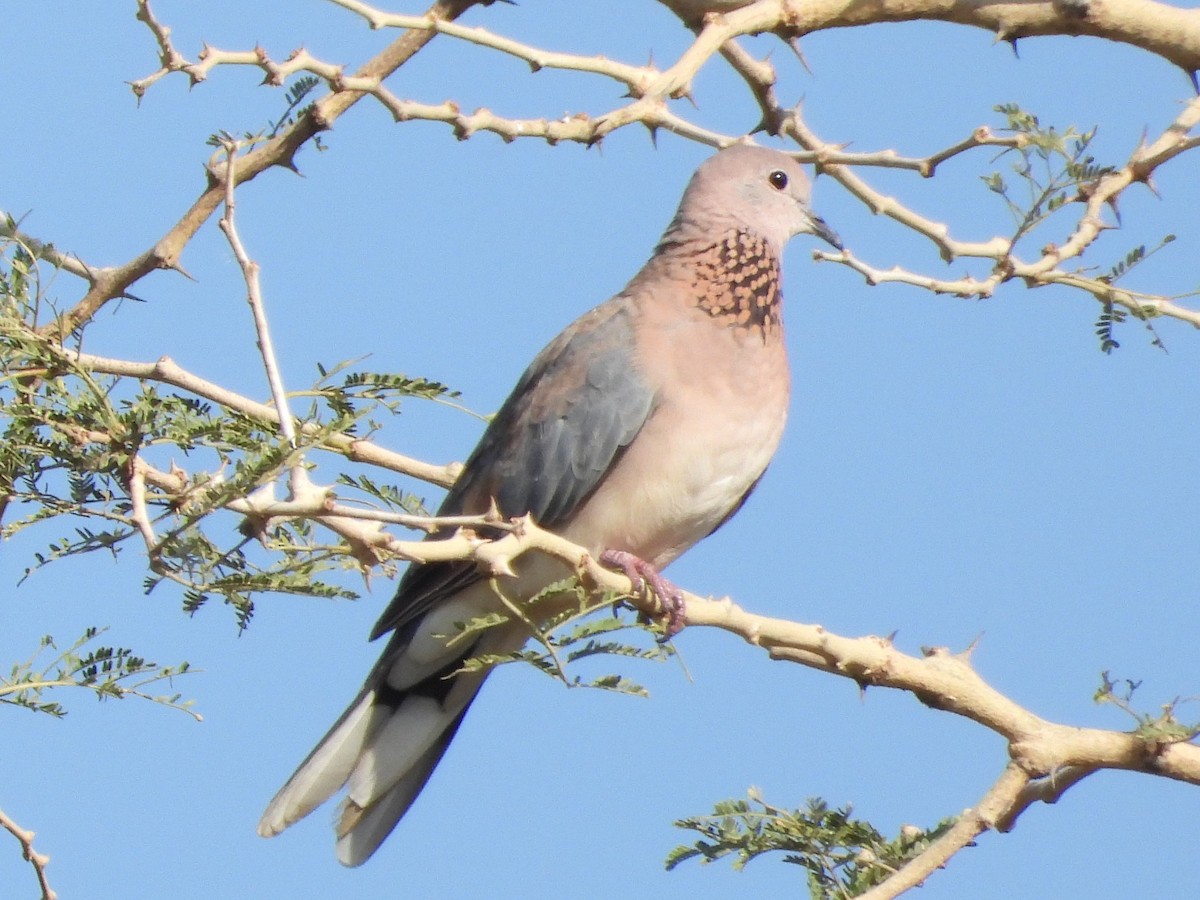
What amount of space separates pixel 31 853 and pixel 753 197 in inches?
104

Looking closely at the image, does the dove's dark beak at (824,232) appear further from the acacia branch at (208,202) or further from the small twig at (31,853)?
the small twig at (31,853)

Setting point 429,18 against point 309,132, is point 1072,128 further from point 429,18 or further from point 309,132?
point 309,132

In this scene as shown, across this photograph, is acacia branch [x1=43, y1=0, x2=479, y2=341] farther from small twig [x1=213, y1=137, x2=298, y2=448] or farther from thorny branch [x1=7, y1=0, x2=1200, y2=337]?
small twig [x1=213, y1=137, x2=298, y2=448]

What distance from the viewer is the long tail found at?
4.35m

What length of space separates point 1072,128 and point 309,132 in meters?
1.67

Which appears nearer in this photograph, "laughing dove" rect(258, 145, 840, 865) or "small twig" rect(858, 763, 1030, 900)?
"small twig" rect(858, 763, 1030, 900)

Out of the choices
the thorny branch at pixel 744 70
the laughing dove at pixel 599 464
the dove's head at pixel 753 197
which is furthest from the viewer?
the dove's head at pixel 753 197

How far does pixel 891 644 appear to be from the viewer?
3188 mm

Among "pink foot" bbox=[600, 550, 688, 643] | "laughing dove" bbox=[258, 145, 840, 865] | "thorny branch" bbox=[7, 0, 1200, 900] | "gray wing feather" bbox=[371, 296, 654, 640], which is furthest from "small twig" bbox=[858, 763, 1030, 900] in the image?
"gray wing feather" bbox=[371, 296, 654, 640]

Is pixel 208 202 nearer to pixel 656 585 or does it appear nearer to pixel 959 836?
pixel 656 585

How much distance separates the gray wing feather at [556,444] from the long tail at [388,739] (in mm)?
162

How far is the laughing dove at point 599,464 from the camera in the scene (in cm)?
415

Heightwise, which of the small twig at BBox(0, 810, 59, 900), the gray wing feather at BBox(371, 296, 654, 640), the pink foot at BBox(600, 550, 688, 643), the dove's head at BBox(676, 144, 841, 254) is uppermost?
the dove's head at BBox(676, 144, 841, 254)

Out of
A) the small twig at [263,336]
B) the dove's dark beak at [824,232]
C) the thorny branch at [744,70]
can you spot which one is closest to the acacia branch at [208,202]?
the thorny branch at [744,70]
